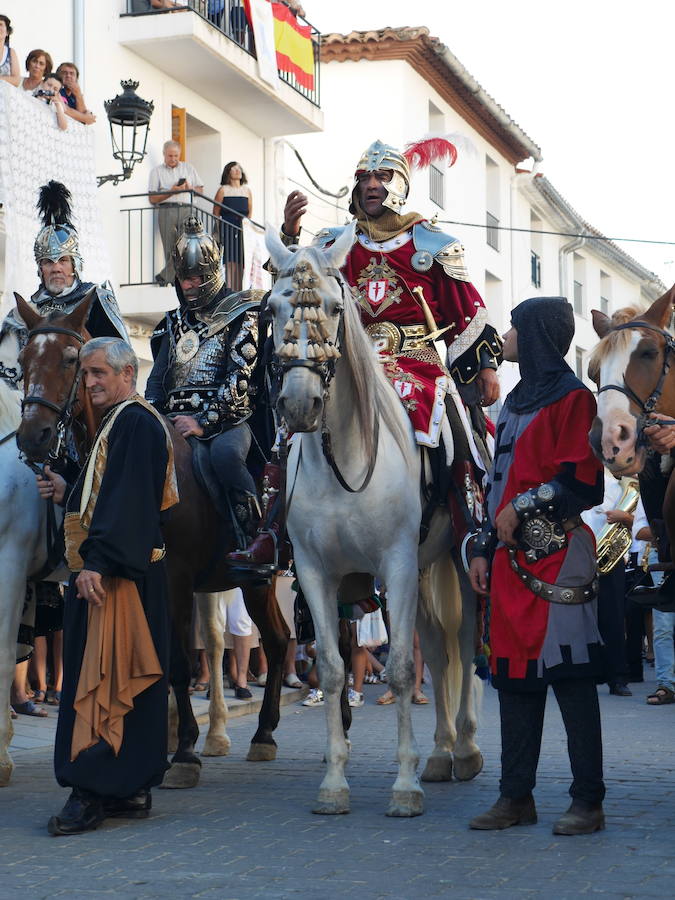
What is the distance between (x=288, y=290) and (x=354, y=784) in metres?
2.89

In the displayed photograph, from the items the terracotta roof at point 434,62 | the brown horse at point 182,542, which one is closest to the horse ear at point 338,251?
the brown horse at point 182,542

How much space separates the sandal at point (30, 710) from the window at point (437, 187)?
837 inches

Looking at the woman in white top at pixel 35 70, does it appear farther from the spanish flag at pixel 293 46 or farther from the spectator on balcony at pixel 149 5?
the spanish flag at pixel 293 46

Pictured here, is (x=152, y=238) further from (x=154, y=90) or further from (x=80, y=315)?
(x=80, y=315)

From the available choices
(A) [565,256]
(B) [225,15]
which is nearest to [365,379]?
(B) [225,15]

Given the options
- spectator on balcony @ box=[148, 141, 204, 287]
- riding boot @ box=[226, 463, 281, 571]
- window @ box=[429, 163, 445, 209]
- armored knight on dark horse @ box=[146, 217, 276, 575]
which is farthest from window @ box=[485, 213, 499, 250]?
riding boot @ box=[226, 463, 281, 571]

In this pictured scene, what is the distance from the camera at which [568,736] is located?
6102 millimetres

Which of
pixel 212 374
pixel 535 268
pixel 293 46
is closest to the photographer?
pixel 212 374

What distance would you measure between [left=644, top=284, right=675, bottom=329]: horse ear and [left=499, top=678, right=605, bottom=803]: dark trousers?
1605 millimetres

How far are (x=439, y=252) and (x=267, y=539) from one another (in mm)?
1899

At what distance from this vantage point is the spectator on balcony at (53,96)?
15312 mm

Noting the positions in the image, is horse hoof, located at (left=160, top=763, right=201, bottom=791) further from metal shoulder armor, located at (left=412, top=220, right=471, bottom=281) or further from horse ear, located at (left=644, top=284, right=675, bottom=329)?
horse ear, located at (left=644, top=284, right=675, bottom=329)

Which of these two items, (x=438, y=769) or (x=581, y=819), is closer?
(x=581, y=819)

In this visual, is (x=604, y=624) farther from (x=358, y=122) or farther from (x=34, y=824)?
(x=358, y=122)
